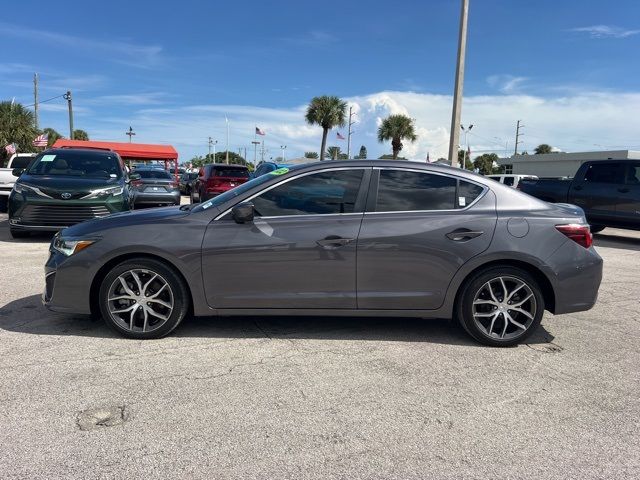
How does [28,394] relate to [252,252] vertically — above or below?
below

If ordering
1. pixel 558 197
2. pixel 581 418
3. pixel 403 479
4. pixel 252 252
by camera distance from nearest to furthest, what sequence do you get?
pixel 403 479, pixel 581 418, pixel 252 252, pixel 558 197

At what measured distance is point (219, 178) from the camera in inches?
706

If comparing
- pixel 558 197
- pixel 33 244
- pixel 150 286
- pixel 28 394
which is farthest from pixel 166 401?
pixel 558 197

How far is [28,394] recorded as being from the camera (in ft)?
10.9

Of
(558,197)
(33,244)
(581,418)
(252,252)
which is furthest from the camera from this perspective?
(558,197)

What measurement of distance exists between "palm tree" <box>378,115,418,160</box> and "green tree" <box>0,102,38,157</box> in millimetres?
27488

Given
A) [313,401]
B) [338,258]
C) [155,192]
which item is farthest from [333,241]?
[155,192]

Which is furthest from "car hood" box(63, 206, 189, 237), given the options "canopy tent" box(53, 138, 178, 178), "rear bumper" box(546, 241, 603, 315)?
"canopy tent" box(53, 138, 178, 178)

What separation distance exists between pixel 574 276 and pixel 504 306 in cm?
65

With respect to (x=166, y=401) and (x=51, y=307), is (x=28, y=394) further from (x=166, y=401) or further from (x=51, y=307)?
(x=51, y=307)

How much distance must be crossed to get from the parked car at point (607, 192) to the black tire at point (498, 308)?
8.46m

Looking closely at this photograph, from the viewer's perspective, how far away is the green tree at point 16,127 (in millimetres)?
33625

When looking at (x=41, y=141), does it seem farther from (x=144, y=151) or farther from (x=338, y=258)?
Answer: (x=338, y=258)

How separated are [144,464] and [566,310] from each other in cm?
360
